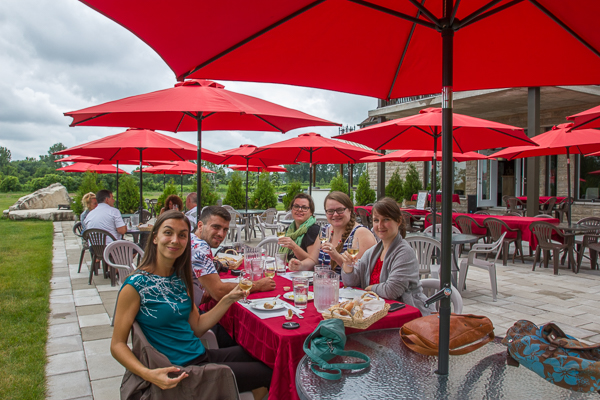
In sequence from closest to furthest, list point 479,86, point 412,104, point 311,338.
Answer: point 311,338 < point 479,86 < point 412,104

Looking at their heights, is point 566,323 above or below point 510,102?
below

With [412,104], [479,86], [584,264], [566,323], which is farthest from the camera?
[412,104]

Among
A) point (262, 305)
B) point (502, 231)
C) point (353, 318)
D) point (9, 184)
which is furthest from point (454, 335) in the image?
point (9, 184)

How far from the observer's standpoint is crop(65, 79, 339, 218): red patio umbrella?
12.5ft

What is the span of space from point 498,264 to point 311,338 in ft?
24.6

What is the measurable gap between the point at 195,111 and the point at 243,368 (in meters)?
2.94

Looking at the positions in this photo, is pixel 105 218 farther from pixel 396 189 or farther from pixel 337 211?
pixel 396 189

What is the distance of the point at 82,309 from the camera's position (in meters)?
5.06

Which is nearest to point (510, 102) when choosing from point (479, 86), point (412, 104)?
point (412, 104)

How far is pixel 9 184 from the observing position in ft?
133

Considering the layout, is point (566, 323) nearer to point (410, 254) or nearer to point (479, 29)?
point (410, 254)

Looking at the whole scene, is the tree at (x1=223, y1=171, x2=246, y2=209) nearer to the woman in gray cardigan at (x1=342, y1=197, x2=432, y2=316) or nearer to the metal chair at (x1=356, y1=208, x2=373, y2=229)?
the metal chair at (x1=356, y1=208, x2=373, y2=229)

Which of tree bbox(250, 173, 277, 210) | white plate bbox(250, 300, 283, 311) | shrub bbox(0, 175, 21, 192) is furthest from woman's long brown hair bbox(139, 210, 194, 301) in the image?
shrub bbox(0, 175, 21, 192)

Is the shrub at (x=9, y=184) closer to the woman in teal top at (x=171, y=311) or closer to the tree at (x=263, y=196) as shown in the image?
the tree at (x=263, y=196)
